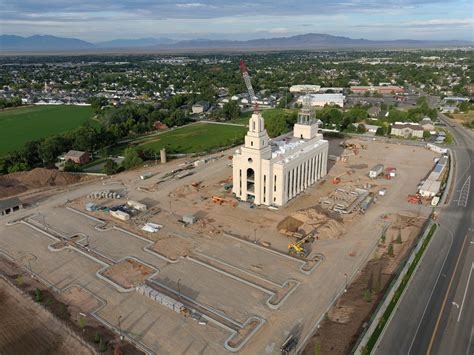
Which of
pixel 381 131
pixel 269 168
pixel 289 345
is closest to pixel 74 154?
pixel 269 168

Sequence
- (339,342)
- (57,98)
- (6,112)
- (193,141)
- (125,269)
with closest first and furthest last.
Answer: (339,342) < (125,269) < (193,141) < (6,112) < (57,98)

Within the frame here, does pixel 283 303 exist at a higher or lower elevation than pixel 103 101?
lower

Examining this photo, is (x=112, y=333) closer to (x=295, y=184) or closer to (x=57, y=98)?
(x=295, y=184)

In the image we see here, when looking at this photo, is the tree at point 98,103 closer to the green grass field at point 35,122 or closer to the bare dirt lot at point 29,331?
the green grass field at point 35,122

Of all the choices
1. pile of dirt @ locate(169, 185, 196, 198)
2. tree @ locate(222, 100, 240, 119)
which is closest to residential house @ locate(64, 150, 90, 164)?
pile of dirt @ locate(169, 185, 196, 198)

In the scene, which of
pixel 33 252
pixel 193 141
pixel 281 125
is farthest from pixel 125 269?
pixel 281 125

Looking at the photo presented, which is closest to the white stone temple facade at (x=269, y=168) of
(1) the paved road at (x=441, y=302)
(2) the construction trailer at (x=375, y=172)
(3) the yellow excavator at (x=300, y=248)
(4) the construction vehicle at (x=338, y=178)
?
(4) the construction vehicle at (x=338, y=178)

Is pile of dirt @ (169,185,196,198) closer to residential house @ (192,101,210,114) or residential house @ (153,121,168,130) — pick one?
residential house @ (153,121,168,130)
